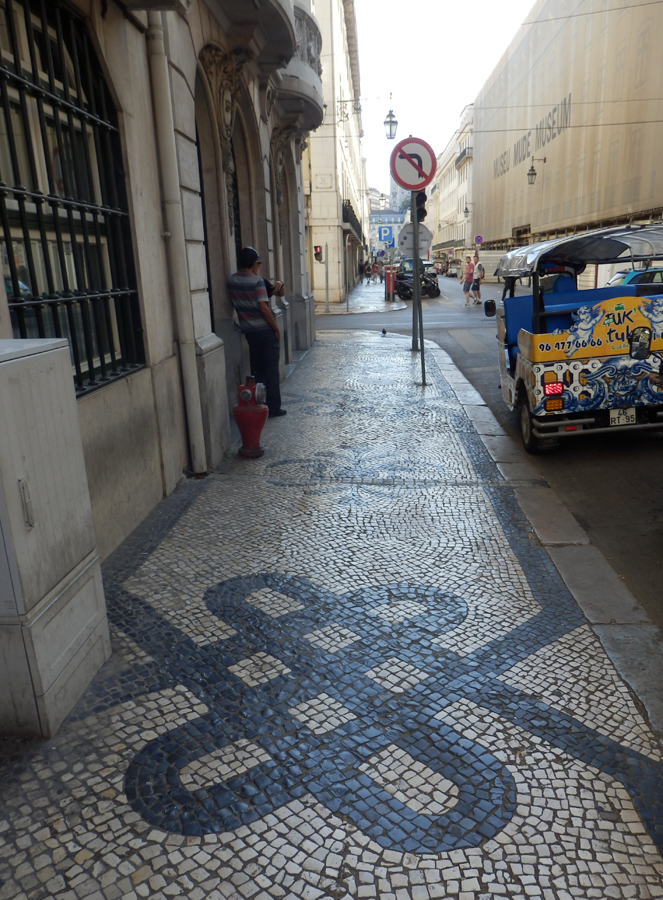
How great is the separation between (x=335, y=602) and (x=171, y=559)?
3.98 feet

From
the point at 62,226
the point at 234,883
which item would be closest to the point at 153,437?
the point at 62,226

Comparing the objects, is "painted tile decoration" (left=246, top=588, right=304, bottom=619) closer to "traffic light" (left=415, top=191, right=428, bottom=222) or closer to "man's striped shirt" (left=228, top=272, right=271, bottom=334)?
"man's striped shirt" (left=228, top=272, right=271, bottom=334)

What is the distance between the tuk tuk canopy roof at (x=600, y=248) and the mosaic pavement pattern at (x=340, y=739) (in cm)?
350

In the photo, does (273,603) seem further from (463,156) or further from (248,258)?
(463,156)

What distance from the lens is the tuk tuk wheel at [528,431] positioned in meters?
6.79

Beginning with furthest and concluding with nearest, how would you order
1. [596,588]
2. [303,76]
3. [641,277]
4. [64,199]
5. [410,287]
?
[410,287], [641,277], [303,76], [64,199], [596,588]

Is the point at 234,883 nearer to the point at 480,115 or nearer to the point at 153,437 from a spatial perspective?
the point at 153,437

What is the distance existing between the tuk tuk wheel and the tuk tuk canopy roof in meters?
1.38

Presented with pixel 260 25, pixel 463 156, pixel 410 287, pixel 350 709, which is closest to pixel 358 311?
pixel 410 287

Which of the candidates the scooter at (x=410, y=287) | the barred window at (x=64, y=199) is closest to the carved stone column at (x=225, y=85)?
the barred window at (x=64, y=199)

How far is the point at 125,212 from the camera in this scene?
5043mm

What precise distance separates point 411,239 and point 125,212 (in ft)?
26.3

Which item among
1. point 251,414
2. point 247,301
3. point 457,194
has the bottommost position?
point 251,414

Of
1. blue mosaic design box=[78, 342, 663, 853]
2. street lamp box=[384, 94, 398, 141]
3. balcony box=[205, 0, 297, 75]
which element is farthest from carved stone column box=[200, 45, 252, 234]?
street lamp box=[384, 94, 398, 141]
